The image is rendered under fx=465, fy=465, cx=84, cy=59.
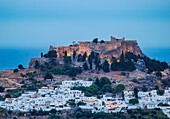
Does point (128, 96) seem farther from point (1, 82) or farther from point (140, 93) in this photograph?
point (1, 82)

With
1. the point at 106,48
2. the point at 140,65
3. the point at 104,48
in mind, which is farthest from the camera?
the point at 104,48

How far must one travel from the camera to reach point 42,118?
51.6 meters

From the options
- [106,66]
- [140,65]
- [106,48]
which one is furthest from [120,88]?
[106,48]


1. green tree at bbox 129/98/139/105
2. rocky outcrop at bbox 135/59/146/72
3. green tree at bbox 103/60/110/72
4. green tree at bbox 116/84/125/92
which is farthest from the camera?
rocky outcrop at bbox 135/59/146/72

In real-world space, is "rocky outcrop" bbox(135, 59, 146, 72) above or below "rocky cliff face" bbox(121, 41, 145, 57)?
below

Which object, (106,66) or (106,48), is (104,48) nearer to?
(106,48)

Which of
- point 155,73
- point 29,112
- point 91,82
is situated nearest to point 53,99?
point 29,112

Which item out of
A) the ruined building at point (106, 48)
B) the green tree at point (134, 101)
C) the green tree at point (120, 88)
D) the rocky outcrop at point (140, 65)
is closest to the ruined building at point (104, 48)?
the ruined building at point (106, 48)

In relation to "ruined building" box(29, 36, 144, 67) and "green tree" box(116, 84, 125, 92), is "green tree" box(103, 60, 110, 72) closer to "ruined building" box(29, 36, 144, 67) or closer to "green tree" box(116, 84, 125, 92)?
"ruined building" box(29, 36, 144, 67)

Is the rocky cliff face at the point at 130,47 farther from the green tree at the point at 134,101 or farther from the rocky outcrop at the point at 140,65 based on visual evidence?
the green tree at the point at 134,101

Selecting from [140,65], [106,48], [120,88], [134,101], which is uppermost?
[106,48]

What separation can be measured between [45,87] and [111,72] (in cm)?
1148

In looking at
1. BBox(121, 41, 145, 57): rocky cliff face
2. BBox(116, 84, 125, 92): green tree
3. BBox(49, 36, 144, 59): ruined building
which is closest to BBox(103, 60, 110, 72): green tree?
BBox(49, 36, 144, 59): ruined building

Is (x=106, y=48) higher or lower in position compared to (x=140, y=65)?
higher
